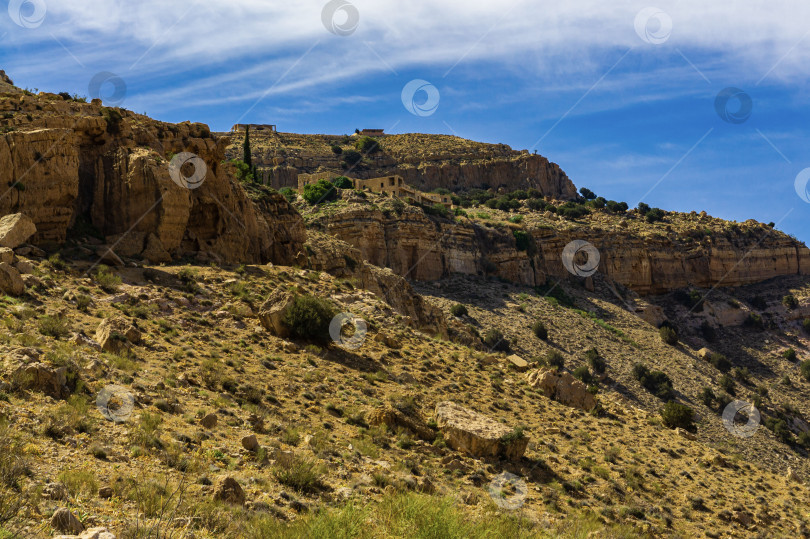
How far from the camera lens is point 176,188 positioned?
2423cm

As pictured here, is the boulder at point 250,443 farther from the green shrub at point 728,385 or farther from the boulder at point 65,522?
the green shrub at point 728,385

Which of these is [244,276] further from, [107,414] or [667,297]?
[667,297]

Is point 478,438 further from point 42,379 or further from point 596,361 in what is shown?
point 596,361

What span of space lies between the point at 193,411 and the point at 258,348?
5.83 meters

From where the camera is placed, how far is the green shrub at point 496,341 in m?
45.8

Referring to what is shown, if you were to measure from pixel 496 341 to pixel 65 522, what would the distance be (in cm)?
4050

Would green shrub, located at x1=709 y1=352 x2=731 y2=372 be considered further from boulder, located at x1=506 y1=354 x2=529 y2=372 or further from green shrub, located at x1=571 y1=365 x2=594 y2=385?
boulder, located at x1=506 y1=354 x2=529 y2=372

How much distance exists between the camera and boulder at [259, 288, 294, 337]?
20.3m

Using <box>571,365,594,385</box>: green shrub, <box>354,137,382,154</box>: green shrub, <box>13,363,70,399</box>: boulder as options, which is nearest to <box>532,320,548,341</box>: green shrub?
<box>571,365,594,385</box>: green shrub

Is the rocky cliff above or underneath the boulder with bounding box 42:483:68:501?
above

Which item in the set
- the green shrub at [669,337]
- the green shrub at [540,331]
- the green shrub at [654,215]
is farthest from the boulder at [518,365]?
the green shrub at [654,215]

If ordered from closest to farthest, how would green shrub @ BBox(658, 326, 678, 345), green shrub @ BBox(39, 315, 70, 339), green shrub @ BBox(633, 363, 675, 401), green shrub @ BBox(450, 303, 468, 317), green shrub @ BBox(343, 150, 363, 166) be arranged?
1. green shrub @ BBox(39, 315, 70, 339)
2. green shrub @ BBox(633, 363, 675, 401)
3. green shrub @ BBox(450, 303, 468, 317)
4. green shrub @ BBox(658, 326, 678, 345)
5. green shrub @ BBox(343, 150, 363, 166)

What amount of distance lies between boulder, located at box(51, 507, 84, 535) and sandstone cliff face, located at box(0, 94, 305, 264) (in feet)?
52.8

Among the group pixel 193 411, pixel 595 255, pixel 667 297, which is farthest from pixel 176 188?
pixel 667 297
